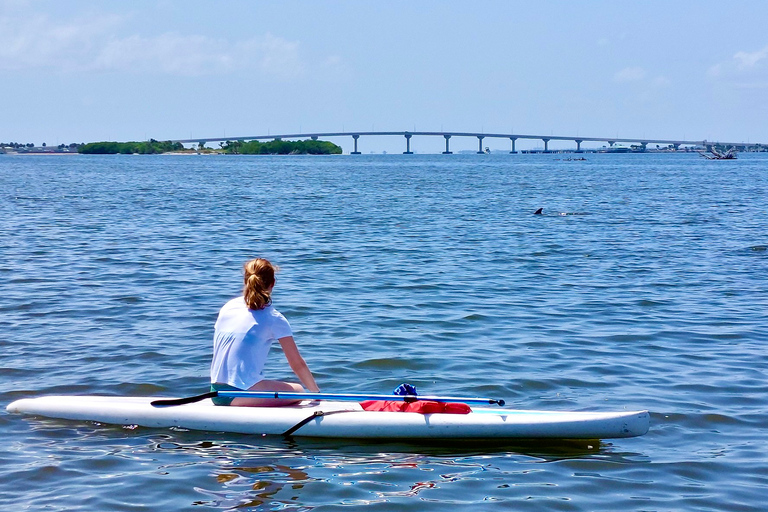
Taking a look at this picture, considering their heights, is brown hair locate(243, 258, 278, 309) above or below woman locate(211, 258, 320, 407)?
above

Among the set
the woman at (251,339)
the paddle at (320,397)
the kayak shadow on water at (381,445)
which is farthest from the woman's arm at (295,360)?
the kayak shadow on water at (381,445)

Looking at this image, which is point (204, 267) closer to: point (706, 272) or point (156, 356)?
Result: point (156, 356)

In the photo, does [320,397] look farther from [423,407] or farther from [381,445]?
[423,407]

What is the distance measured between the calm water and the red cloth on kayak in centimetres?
31

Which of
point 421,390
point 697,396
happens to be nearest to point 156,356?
point 421,390

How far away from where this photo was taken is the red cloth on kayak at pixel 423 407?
7.36 m

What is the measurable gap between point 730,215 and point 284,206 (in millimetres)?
16795

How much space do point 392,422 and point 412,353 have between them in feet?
10.7

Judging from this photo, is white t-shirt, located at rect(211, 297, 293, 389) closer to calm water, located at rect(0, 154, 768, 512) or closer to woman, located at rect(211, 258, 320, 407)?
woman, located at rect(211, 258, 320, 407)

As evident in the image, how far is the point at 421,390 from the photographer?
920 centimetres

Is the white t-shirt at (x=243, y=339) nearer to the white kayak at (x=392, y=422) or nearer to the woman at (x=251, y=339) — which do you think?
the woman at (x=251, y=339)

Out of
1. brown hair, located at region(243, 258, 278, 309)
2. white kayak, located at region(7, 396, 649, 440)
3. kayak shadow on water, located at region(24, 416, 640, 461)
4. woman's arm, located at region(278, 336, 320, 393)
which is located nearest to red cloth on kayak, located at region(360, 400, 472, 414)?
white kayak, located at region(7, 396, 649, 440)

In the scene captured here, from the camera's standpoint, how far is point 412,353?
416 inches

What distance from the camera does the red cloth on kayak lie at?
7.36 meters
